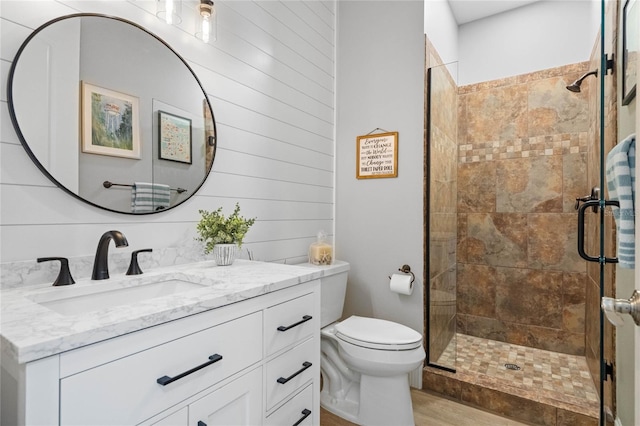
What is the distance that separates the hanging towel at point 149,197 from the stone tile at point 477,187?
2.58 meters

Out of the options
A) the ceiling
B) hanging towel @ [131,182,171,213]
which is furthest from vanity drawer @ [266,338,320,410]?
the ceiling

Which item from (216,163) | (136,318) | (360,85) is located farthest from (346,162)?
(136,318)

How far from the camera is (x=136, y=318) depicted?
792 mm

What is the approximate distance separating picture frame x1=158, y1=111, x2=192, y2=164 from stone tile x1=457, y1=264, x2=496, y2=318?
2606 millimetres

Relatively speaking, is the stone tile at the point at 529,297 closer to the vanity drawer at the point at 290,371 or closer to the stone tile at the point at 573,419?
the stone tile at the point at 573,419

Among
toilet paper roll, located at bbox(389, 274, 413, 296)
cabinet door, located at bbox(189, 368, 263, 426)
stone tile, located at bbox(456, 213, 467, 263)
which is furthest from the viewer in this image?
stone tile, located at bbox(456, 213, 467, 263)

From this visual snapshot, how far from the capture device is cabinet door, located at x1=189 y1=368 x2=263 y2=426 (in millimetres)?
955

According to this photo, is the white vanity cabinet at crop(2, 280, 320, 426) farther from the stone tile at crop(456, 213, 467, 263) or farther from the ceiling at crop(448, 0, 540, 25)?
the ceiling at crop(448, 0, 540, 25)

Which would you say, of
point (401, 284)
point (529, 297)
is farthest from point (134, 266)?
point (529, 297)

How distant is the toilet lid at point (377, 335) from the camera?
1.77 meters

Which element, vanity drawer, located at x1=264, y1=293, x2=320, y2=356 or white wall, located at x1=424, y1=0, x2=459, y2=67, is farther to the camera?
white wall, located at x1=424, y1=0, x2=459, y2=67

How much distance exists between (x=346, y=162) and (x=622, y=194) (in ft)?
5.83

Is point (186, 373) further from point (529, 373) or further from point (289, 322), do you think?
point (529, 373)

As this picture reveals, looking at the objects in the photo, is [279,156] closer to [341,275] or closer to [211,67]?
[211,67]
